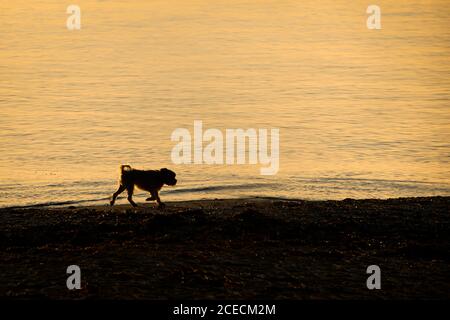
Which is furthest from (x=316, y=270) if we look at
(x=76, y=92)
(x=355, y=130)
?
(x=76, y=92)

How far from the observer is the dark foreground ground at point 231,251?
1034 centimetres

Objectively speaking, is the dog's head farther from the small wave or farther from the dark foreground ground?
the small wave

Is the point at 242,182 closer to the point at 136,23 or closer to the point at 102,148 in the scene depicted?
the point at 102,148

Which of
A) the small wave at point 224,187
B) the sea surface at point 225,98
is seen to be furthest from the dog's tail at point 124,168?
the small wave at point 224,187

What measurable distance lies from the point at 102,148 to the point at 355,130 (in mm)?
8258

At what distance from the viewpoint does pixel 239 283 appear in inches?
415

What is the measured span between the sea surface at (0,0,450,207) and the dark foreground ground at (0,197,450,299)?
145 inches

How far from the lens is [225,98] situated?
30.1 m

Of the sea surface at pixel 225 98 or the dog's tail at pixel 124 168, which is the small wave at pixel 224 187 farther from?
the dog's tail at pixel 124 168

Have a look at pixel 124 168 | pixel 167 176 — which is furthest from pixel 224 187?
pixel 124 168

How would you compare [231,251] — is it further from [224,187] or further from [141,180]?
[224,187]

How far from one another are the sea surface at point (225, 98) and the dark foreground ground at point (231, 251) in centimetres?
370

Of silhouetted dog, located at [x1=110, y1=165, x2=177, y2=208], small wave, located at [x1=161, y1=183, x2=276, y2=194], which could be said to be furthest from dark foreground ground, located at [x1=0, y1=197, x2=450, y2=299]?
small wave, located at [x1=161, y1=183, x2=276, y2=194]

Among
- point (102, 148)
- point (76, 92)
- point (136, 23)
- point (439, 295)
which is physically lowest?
point (439, 295)
